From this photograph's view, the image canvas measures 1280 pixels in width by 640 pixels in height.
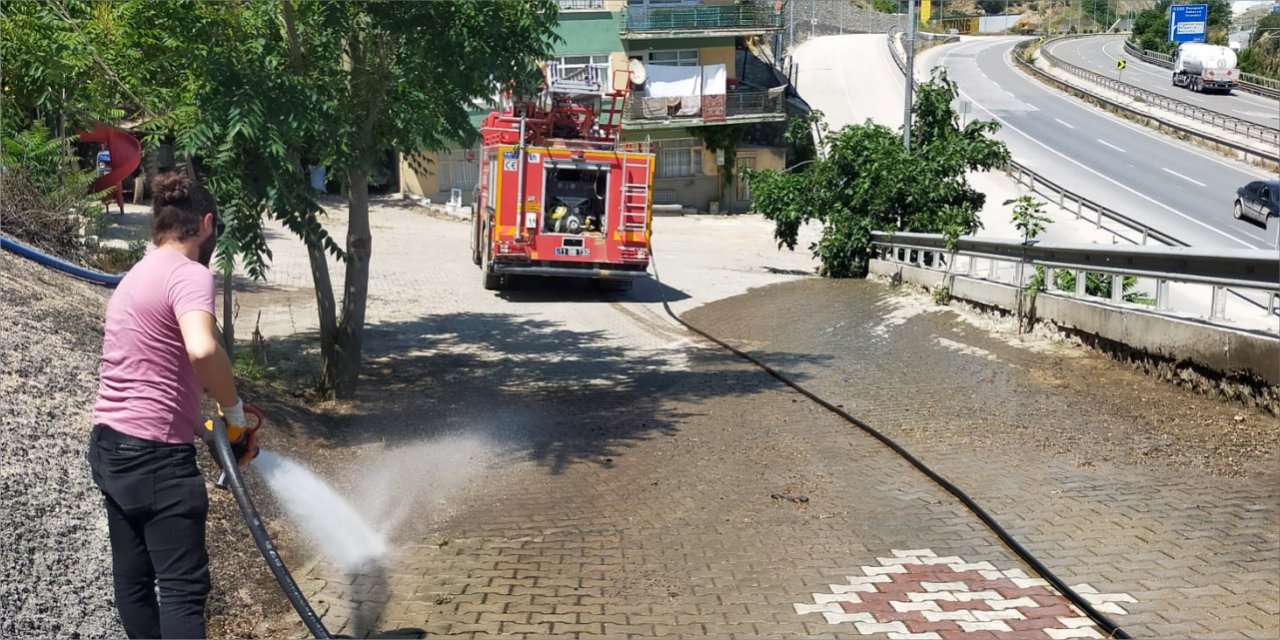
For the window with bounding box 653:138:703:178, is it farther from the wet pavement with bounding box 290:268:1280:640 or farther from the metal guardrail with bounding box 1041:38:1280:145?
the wet pavement with bounding box 290:268:1280:640

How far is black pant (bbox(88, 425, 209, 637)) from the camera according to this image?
4020 mm

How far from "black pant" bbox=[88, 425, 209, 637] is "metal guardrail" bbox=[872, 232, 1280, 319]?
7463 millimetres

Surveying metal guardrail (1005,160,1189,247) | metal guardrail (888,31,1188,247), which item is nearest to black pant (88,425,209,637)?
metal guardrail (888,31,1188,247)

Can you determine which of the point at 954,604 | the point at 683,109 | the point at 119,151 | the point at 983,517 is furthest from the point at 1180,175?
the point at 954,604

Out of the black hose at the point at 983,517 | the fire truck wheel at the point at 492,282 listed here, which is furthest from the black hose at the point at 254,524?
the fire truck wheel at the point at 492,282

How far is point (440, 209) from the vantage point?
1588 inches

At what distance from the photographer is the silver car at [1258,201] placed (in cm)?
2894

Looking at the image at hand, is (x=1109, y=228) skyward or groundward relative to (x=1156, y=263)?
skyward

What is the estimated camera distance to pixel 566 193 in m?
20.9

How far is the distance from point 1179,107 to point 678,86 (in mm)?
20225

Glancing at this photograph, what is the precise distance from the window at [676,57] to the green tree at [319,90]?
117 feet

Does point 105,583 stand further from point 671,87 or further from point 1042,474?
point 671,87

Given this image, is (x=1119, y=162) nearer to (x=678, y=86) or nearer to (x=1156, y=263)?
(x=678, y=86)

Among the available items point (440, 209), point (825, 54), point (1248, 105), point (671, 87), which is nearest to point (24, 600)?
point (440, 209)
